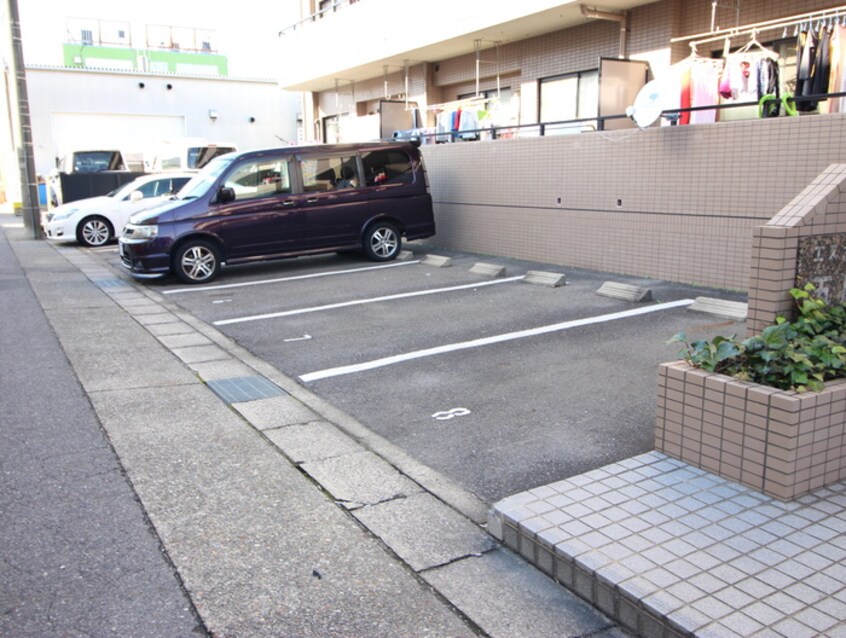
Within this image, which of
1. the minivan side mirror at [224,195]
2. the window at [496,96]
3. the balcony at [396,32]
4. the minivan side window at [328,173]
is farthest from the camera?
the window at [496,96]

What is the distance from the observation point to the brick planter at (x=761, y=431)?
11.4ft

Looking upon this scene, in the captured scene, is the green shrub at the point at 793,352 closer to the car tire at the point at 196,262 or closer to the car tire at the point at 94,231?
the car tire at the point at 196,262

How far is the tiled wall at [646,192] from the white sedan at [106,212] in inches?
310

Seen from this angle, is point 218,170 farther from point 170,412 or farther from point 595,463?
point 595,463

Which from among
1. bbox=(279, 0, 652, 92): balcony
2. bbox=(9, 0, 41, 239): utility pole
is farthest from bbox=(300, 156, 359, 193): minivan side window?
bbox=(9, 0, 41, 239): utility pole

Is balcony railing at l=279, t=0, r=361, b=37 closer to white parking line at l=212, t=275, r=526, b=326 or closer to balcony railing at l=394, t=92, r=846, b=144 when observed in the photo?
balcony railing at l=394, t=92, r=846, b=144

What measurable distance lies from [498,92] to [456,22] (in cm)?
201

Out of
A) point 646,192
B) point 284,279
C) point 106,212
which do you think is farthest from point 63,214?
point 646,192

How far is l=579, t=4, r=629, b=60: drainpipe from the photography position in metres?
12.5

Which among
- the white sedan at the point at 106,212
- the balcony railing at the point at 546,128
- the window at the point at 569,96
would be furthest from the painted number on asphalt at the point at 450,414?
the white sedan at the point at 106,212

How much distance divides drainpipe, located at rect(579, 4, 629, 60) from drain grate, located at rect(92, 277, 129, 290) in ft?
29.4

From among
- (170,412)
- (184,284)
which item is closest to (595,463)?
(170,412)

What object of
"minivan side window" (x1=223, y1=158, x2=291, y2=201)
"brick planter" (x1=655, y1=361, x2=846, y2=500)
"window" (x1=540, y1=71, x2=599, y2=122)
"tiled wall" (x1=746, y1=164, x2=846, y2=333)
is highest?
"window" (x1=540, y1=71, x2=599, y2=122)

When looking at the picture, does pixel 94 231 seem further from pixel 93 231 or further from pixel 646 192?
pixel 646 192
